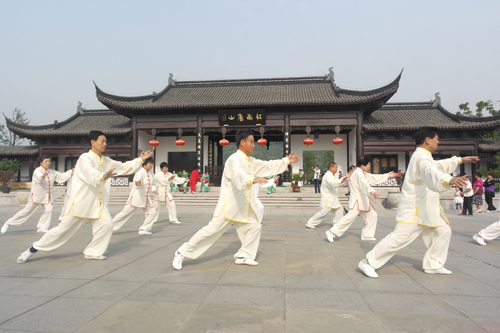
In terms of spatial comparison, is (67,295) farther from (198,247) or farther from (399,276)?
(399,276)

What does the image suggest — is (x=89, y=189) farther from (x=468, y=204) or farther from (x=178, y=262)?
(x=468, y=204)

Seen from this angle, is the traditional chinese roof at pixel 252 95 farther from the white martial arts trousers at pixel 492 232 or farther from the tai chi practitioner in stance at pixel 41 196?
the white martial arts trousers at pixel 492 232

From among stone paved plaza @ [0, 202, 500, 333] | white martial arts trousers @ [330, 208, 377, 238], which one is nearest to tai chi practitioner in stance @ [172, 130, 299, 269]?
stone paved plaza @ [0, 202, 500, 333]

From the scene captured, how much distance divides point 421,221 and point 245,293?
1.99 meters

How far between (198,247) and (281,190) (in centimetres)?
1255

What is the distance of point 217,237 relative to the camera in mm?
3414

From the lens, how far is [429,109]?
2022cm

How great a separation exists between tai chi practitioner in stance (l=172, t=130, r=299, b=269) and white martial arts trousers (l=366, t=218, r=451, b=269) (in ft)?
4.11

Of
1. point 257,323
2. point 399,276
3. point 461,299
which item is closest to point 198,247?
point 257,323

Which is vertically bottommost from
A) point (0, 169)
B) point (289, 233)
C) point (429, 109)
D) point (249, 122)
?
point (289, 233)

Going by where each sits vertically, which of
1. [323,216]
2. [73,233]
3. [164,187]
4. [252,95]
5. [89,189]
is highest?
[252,95]

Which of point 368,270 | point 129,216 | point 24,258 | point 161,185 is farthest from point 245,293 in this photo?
point 161,185

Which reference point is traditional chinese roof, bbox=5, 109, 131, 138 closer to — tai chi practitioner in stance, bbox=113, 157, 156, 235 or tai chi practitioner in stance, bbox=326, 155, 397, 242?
tai chi practitioner in stance, bbox=113, 157, 156, 235

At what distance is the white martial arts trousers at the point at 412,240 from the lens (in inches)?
122
